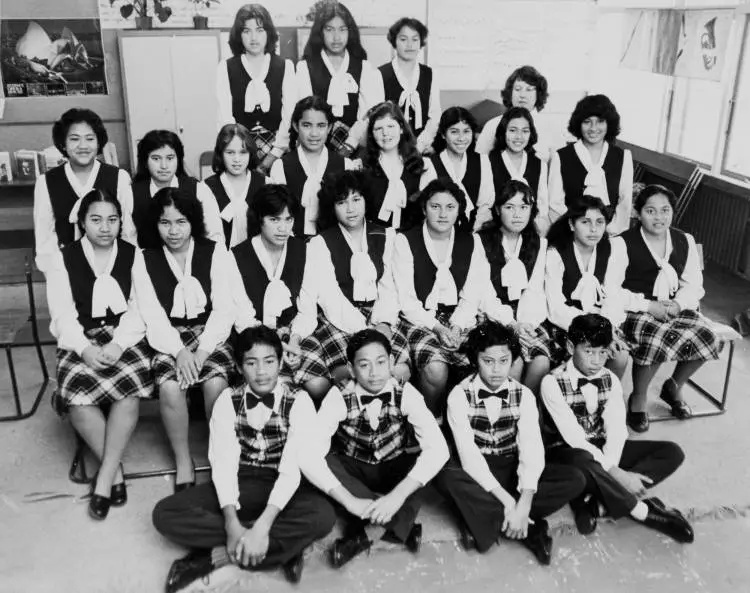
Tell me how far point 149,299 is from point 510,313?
1.43 metres

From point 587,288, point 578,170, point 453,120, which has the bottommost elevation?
point 587,288

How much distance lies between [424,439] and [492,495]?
28 cm

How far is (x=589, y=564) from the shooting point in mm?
2395

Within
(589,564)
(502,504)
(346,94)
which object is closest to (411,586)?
(502,504)

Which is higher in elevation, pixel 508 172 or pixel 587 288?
pixel 508 172

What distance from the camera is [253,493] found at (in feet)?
7.94

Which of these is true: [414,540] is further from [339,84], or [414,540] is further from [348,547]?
[339,84]

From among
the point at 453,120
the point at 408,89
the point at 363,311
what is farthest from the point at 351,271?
the point at 408,89

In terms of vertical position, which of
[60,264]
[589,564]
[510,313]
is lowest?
[589,564]

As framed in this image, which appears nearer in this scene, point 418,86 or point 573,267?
point 573,267

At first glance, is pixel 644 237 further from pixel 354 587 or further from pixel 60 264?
pixel 60 264

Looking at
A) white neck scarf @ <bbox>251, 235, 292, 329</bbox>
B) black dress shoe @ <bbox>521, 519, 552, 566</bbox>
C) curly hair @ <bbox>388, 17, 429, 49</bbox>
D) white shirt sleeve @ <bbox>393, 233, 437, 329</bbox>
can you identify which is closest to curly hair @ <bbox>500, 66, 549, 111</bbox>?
curly hair @ <bbox>388, 17, 429, 49</bbox>

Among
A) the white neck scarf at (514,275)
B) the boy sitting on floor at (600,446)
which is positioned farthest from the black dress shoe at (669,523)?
the white neck scarf at (514,275)

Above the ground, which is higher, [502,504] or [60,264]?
[60,264]
